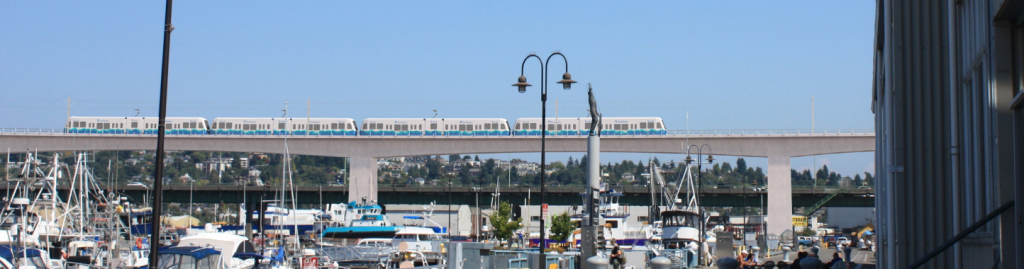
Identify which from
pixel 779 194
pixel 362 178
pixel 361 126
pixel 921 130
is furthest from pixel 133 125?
pixel 921 130

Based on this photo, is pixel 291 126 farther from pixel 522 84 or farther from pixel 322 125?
pixel 522 84

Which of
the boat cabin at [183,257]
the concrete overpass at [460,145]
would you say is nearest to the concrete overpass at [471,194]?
the concrete overpass at [460,145]

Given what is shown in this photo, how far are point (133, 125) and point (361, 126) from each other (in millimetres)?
22140

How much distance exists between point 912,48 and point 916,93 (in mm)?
536

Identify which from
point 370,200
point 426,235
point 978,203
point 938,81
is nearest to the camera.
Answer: point 978,203

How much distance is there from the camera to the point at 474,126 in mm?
93875

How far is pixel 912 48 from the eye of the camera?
11234 millimetres

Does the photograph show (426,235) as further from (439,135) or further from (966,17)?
(966,17)

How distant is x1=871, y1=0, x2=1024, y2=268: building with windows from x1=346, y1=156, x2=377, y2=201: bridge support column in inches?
2844

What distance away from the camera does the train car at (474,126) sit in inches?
3612

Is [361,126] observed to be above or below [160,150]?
above

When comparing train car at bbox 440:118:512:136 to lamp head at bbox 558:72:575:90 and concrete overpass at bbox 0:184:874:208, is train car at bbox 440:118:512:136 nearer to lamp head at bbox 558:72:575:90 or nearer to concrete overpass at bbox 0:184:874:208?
concrete overpass at bbox 0:184:874:208

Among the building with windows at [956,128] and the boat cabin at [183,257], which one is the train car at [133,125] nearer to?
the boat cabin at [183,257]

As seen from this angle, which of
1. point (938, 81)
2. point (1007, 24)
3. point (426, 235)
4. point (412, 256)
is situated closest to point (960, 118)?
point (938, 81)
